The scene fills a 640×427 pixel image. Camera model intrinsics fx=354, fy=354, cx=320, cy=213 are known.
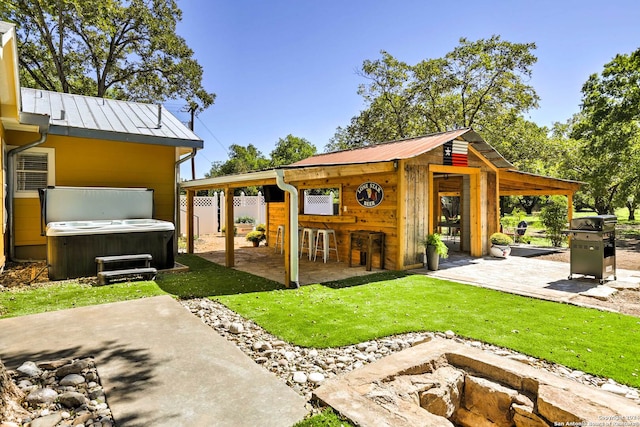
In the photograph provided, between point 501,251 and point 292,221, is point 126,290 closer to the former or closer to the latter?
point 292,221

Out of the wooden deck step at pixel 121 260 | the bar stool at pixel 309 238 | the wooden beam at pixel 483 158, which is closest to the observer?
the wooden deck step at pixel 121 260

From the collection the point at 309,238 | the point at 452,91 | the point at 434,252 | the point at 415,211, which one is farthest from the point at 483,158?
the point at 452,91

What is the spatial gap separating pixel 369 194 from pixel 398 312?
3.81m

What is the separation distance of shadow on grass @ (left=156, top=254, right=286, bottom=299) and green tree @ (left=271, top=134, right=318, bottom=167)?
3143 cm

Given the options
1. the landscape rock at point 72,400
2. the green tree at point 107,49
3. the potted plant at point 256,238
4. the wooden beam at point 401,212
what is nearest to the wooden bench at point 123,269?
the landscape rock at point 72,400

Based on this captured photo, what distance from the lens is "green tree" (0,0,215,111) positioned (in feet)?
47.7

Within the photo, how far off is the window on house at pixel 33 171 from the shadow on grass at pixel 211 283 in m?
3.63

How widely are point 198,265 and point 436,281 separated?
5.16m

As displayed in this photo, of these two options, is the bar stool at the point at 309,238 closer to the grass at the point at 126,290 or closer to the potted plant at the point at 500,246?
the grass at the point at 126,290

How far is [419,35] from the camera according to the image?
15.4 metres

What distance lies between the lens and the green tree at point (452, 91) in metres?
17.5

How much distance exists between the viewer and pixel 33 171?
7.55m

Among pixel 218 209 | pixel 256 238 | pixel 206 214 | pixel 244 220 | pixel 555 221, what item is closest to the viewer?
pixel 256 238

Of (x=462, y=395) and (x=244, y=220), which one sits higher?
(x=244, y=220)
